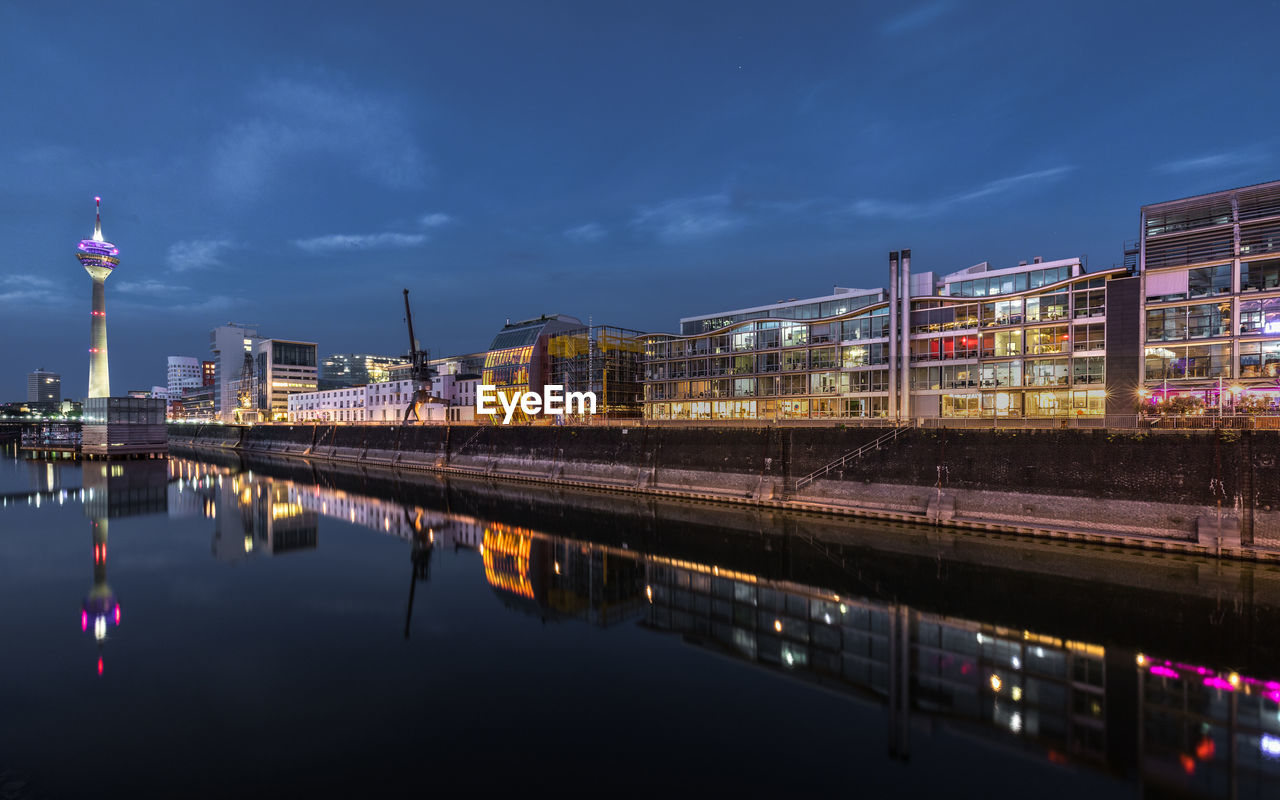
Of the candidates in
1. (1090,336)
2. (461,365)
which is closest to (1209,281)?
(1090,336)

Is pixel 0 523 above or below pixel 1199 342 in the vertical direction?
below

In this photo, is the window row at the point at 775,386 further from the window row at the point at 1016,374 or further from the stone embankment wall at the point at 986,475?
the stone embankment wall at the point at 986,475

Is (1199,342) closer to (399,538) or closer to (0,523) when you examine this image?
(399,538)

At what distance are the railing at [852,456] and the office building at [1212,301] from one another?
16544 millimetres

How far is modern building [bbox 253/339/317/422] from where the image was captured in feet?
547

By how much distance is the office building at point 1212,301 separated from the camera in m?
38.9

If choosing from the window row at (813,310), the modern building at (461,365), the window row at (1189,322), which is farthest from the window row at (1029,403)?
the modern building at (461,365)

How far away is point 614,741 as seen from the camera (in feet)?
48.1

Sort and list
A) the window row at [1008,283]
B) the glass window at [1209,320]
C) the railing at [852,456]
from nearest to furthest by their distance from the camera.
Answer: the glass window at [1209,320] < the railing at [852,456] < the window row at [1008,283]

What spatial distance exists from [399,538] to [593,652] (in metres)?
25.1

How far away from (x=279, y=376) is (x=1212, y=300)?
199337 millimetres

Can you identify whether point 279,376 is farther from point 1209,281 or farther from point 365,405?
point 1209,281

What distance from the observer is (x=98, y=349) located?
115875 mm

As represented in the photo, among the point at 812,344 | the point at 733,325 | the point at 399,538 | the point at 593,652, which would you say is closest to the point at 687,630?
the point at 593,652
